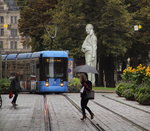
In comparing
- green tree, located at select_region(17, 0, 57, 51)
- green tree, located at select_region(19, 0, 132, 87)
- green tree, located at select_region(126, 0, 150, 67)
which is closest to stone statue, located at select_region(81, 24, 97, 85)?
green tree, located at select_region(19, 0, 132, 87)

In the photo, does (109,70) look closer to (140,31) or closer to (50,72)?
(140,31)

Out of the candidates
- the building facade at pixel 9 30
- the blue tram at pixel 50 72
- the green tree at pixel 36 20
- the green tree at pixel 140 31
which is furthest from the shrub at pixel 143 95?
the building facade at pixel 9 30

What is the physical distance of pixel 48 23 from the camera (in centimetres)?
5762

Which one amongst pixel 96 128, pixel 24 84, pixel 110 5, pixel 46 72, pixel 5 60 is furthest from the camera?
pixel 110 5

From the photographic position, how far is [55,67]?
36.6m

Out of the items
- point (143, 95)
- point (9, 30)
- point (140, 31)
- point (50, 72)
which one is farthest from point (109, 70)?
point (9, 30)

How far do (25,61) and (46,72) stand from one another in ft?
11.5

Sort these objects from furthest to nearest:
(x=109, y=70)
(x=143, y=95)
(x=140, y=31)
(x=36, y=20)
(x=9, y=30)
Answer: (x=9, y=30)
(x=36, y=20)
(x=109, y=70)
(x=140, y=31)
(x=143, y=95)

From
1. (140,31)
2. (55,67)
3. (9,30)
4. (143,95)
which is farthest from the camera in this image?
→ (9,30)

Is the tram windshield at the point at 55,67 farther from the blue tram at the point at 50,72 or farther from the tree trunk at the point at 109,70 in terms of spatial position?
the tree trunk at the point at 109,70

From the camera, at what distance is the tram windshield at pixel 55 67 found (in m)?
36.5

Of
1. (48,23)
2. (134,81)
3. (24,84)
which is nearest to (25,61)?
(24,84)

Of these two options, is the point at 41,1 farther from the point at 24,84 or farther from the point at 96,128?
the point at 96,128

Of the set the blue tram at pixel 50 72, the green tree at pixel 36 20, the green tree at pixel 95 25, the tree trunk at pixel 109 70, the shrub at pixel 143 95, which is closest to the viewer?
the shrub at pixel 143 95
